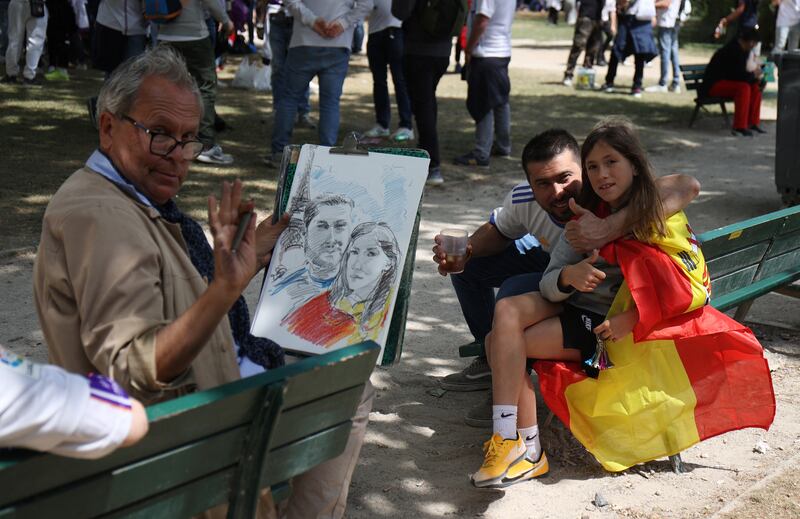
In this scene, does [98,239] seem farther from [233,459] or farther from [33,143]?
[33,143]

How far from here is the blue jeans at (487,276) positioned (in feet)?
14.4

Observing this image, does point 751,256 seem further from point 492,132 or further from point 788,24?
point 788,24

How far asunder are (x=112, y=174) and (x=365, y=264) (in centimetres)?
141

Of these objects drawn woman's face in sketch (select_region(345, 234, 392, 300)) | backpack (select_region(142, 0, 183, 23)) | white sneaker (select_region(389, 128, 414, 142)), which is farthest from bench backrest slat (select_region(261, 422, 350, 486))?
white sneaker (select_region(389, 128, 414, 142))

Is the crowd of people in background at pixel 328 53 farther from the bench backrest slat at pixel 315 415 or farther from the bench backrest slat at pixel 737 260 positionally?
the bench backrest slat at pixel 315 415

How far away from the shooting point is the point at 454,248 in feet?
13.1

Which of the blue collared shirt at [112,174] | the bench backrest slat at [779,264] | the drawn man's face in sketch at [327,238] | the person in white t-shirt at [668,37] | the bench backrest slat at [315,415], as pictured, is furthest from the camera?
the person in white t-shirt at [668,37]

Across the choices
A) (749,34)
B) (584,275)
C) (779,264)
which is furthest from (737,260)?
(749,34)

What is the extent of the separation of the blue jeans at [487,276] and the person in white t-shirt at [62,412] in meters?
2.61

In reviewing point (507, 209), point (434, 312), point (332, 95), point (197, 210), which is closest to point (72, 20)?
point (332, 95)

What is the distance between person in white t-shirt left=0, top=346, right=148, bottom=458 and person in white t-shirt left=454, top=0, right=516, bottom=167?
7642 mm

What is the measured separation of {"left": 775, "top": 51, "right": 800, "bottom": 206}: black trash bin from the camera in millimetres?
7602

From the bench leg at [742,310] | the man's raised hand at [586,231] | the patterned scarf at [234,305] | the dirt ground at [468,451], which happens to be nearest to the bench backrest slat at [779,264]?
the bench leg at [742,310]

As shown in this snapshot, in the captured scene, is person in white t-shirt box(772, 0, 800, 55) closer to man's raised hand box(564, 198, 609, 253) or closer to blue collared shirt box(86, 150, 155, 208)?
man's raised hand box(564, 198, 609, 253)
